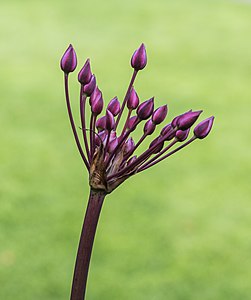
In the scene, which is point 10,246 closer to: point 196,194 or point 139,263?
point 139,263

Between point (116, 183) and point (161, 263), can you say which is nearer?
point (116, 183)

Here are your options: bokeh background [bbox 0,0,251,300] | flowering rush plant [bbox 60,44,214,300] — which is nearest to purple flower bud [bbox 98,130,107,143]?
flowering rush plant [bbox 60,44,214,300]

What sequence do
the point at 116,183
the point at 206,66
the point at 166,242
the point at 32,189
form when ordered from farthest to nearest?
the point at 206,66 → the point at 32,189 → the point at 166,242 → the point at 116,183

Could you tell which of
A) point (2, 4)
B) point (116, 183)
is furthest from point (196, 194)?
point (2, 4)

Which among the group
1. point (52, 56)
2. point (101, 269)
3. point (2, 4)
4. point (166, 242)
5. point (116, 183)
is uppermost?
point (2, 4)

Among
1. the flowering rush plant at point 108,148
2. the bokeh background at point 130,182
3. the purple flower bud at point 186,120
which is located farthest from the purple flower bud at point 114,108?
the bokeh background at point 130,182

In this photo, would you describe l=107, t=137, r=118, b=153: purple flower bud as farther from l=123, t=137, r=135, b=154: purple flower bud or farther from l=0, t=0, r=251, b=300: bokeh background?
l=0, t=0, r=251, b=300: bokeh background
